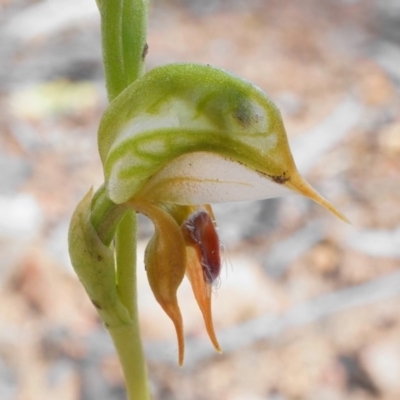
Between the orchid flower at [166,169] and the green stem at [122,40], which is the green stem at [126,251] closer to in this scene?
the orchid flower at [166,169]

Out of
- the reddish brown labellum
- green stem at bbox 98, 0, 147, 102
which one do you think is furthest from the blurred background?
green stem at bbox 98, 0, 147, 102

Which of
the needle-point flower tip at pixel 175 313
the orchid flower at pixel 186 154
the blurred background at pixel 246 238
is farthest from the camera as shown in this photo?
the blurred background at pixel 246 238

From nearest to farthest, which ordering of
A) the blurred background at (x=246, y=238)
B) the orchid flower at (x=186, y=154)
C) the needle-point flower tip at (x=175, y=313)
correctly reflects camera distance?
the orchid flower at (x=186, y=154), the needle-point flower tip at (x=175, y=313), the blurred background at (x=246, y=238)

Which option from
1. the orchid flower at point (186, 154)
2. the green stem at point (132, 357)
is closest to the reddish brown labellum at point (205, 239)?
the orchid flower at point (186, 154)

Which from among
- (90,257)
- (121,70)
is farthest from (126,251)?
(121,70)

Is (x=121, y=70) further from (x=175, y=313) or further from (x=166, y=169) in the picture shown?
(x=175, y=313)

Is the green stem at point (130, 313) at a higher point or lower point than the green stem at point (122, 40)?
lower

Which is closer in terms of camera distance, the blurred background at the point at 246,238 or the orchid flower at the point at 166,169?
the orchid flower at the point at 166,169
